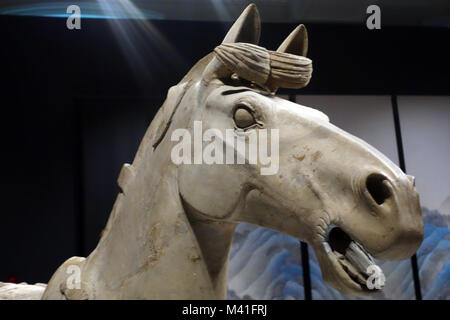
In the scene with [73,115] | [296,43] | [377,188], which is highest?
[73,115]

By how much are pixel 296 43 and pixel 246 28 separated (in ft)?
0.48

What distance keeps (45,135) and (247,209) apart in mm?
1907

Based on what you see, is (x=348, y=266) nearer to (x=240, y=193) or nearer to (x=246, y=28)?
(x=240, y=193)

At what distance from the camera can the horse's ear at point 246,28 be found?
1043mm

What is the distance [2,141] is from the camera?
2.41 m

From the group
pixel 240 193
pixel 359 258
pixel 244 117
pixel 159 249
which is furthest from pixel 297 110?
pixel 159 249

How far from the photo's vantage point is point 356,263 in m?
0.79

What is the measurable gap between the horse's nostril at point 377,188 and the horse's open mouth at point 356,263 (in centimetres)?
9

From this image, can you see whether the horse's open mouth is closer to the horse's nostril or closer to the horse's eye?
the horse's nostril

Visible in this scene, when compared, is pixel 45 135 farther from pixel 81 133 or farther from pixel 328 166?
pixel 328 166

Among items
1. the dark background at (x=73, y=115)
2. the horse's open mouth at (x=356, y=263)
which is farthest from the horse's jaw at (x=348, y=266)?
the dark background at (x=73, y=115)

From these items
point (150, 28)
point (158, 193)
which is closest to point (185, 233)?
point (158, 193)

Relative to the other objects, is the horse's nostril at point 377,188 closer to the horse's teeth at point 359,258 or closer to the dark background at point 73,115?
the horse's teeth at point 359,258

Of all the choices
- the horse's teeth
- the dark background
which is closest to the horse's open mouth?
the horse's teeth
